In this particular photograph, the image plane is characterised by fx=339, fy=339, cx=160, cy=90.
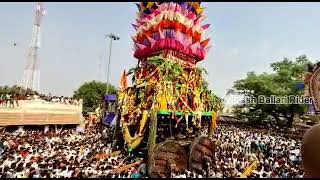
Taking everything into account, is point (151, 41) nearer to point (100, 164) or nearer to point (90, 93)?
point (100, 164)

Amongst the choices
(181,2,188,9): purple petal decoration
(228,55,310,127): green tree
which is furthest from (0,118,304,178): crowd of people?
(228,55,310,127): green tree

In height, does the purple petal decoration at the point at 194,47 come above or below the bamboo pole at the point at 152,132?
above

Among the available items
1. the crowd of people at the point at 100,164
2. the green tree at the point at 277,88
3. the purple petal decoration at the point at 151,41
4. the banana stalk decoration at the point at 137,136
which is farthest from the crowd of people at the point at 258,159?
the green tree at the point at 277,88

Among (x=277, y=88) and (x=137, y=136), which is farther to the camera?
(x=277, y=88)

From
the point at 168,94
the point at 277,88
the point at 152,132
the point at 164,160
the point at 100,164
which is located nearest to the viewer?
the point at 164,160

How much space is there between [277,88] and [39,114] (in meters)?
24.6

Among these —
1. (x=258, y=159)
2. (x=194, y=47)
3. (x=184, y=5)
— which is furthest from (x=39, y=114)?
(x=258, y=159)

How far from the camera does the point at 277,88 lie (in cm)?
3697

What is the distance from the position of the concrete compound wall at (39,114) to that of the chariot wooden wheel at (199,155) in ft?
63.7

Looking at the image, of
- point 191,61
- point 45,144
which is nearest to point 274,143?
point 191,61

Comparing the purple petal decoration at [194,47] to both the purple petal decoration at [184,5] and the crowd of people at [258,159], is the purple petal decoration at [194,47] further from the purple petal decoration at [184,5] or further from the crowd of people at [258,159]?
the crowd of people at [258,159]

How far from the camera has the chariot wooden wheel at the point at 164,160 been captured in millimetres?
12453

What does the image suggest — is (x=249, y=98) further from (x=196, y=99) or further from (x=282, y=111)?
(x=196, y=99)

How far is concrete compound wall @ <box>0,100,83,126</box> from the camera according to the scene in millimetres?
27784
